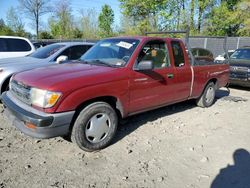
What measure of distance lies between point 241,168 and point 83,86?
8.53 feet

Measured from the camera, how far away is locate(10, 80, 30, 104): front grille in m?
3.68

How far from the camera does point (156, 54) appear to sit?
4.92 metres

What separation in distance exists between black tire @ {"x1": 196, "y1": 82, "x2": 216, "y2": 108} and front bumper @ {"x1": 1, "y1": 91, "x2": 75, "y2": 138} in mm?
4079

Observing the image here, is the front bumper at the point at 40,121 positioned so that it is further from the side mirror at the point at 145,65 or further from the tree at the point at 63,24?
the tree at the point at 63,24

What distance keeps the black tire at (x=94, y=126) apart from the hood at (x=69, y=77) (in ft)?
1.32

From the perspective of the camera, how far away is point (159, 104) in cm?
504

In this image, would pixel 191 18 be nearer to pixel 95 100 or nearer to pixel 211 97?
pixel 211 97

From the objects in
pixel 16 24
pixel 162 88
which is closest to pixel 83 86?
pixel 162 88

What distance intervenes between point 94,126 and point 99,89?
596mm

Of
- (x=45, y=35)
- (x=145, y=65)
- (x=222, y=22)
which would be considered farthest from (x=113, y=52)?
(x=45, y=35)

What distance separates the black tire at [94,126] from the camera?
12.2 ft

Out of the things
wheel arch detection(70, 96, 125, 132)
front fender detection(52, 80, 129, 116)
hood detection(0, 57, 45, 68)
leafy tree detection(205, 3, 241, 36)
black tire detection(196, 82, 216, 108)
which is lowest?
black tire detection(196, 82, 216, 108)

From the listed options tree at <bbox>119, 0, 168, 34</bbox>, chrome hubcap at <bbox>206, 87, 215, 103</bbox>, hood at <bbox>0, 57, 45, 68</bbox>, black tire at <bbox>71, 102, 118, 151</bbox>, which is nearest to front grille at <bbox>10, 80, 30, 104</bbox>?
black tire at <bbox>71, 102, 118, 151</bbox>

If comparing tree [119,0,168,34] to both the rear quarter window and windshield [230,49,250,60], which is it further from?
the rear quarter window
